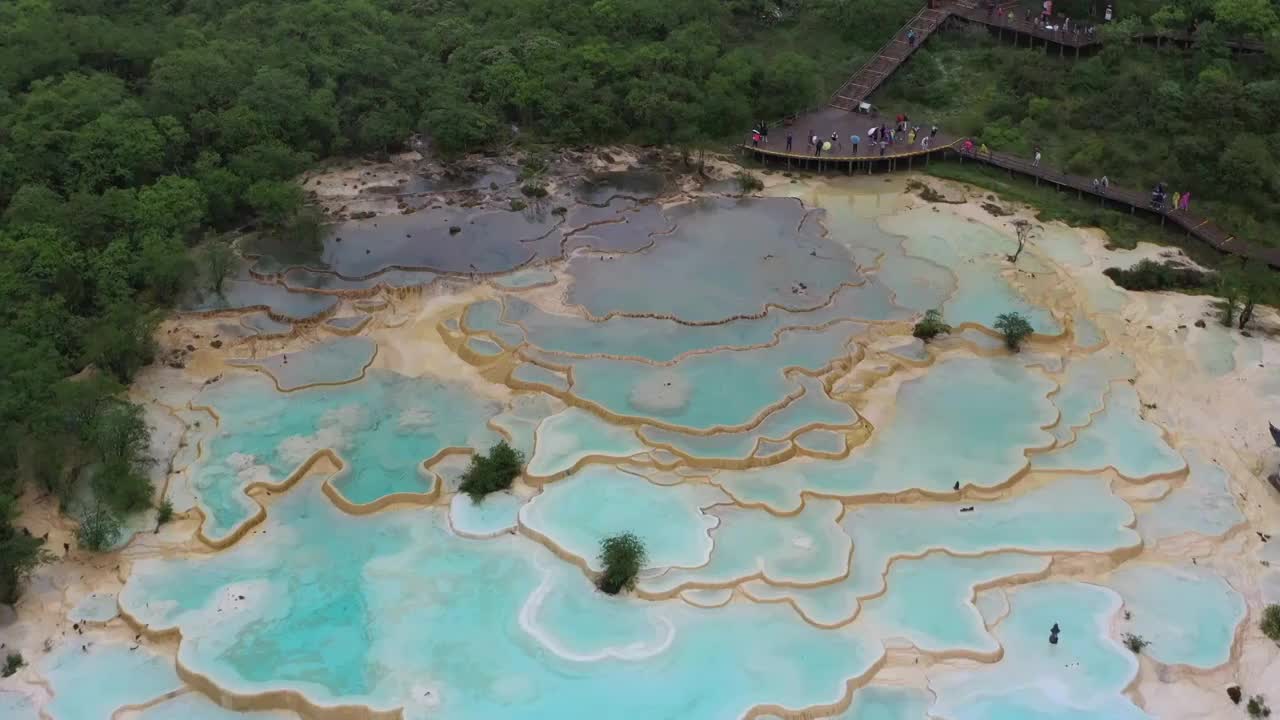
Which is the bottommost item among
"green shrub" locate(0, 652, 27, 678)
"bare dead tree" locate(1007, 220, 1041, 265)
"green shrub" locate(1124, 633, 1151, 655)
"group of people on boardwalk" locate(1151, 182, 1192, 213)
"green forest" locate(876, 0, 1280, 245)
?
"green shrub" locate(1124, 633, 1151, 655)

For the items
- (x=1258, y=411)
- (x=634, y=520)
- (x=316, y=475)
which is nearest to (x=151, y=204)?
(x=316, y=475)

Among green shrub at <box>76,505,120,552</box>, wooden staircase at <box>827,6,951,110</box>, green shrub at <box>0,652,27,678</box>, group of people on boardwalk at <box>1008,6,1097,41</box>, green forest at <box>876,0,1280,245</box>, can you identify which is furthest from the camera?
group of people on boardwalk at <box>1008,6,1097,41</box>

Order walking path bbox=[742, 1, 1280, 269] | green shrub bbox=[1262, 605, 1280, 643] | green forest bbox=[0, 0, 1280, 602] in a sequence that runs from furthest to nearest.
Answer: walking path bbox=[742, 1, 1280, 269] → green forest bbox=[0, 0, 1280, 602] → green shrub bbox=[1262, 605, 1280, 643]

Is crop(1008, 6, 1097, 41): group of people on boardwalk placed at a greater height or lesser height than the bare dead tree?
greater

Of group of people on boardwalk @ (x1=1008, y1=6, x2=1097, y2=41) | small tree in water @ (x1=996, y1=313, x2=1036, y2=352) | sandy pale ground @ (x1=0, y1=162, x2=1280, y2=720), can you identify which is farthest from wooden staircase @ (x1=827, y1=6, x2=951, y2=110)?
small tree in water @ (x1=996, y1=313, x2=1036, y2=352)

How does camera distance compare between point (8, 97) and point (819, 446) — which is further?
point (8, 97)

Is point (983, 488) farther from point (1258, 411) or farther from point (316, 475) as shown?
point (316, 475)

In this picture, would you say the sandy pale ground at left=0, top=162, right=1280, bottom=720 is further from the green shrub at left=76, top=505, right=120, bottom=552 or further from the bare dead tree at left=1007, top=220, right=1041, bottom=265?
the bare dead tree at left=1007, top=220, right=1041, bottom=265

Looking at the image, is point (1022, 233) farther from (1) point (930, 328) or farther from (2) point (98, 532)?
(2) point (98, 532)
